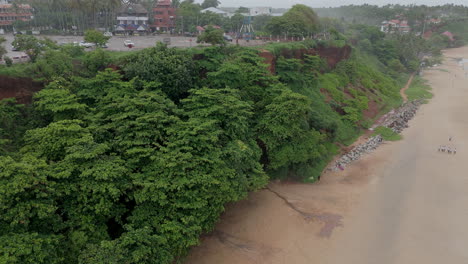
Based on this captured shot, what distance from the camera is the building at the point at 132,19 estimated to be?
54.8m

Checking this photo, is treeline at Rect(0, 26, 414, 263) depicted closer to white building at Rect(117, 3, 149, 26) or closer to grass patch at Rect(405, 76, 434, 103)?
grass patch at Rect(405, 76, 434, 103)

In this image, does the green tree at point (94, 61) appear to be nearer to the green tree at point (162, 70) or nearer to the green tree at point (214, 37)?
the green tree at point (162, 70)

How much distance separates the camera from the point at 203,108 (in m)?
20.3

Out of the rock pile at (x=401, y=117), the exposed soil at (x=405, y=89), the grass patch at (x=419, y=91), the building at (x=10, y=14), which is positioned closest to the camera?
the rock pile at (x=401, y=117)

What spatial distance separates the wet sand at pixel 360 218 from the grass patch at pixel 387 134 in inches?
165

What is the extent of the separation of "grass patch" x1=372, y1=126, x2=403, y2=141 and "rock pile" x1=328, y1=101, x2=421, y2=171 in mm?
794

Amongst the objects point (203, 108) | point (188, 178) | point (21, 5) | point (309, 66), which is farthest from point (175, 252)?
point (21, 5)

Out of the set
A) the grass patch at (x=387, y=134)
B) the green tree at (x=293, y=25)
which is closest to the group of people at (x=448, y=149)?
the grass patch at (x=387, y=134)

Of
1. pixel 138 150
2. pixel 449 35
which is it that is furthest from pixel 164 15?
pixel 449 35

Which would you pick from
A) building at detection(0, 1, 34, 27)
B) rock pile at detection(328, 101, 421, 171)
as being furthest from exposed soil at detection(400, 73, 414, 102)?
building at detection(0, 1, 34, 27)

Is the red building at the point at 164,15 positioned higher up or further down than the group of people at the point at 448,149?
higher up

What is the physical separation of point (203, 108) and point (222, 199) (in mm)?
6301

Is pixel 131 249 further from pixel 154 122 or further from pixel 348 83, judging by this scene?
pixel 348 83

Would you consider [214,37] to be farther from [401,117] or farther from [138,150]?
[401,117]
